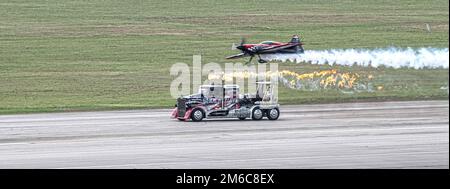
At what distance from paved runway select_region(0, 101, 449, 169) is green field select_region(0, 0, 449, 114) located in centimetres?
471

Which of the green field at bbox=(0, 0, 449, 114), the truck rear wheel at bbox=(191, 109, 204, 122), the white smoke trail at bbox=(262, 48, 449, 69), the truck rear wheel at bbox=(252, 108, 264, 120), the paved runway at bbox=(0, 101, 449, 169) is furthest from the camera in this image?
the green field at bbox=(0, 0, 449, 114)

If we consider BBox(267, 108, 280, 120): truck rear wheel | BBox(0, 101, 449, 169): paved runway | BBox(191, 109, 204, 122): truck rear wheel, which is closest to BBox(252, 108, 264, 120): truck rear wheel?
BBox(267, 108, 280, 120): truck rear wheel

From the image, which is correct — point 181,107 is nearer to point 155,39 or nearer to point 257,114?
point 257,114

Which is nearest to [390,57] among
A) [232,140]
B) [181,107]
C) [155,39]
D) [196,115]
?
[196,115]

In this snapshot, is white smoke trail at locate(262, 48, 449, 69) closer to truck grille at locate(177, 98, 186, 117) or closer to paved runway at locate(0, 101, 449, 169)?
paved runway at locate(0, 101, 449, 169)

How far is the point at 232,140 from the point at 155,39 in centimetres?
5707

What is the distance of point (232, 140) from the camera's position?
36.1 metres

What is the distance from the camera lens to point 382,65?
52.9 metres

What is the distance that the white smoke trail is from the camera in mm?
41500

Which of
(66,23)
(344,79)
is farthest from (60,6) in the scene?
(344,79)
